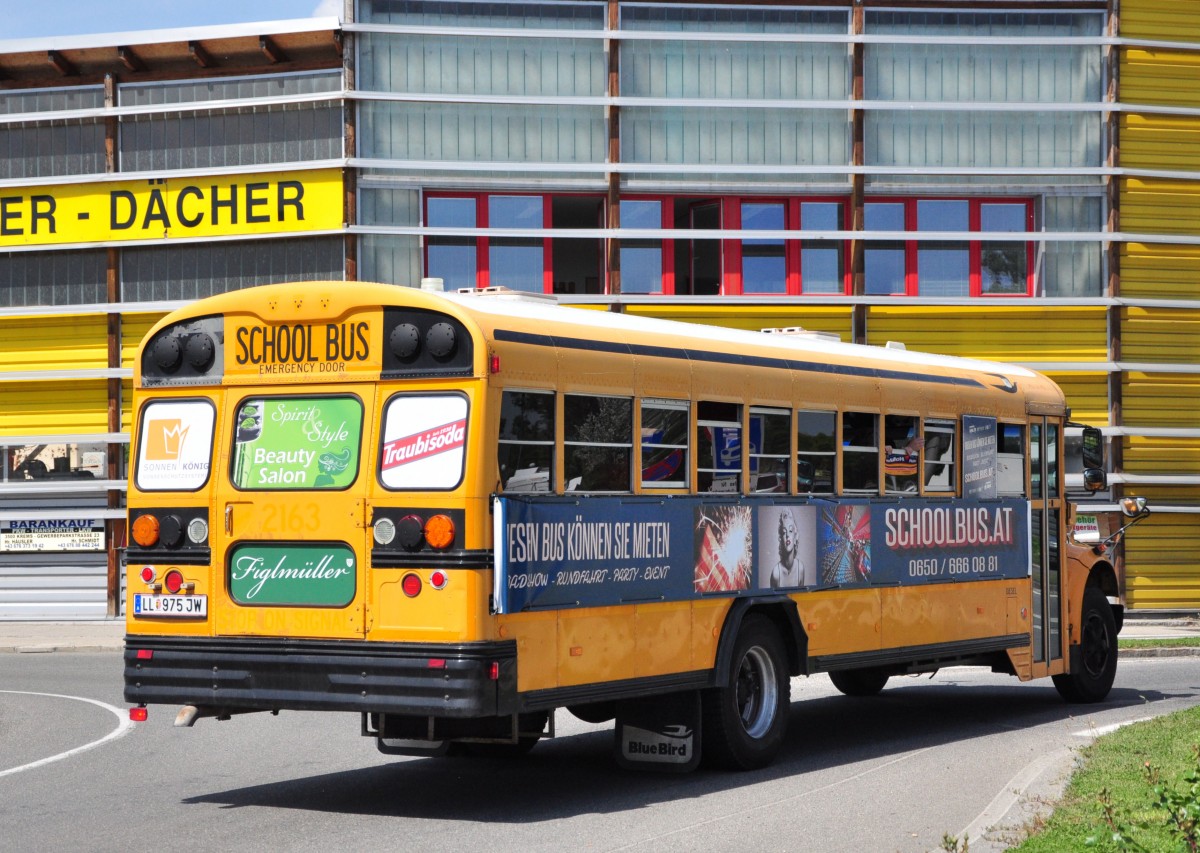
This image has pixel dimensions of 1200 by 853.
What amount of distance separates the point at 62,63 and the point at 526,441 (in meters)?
22.1

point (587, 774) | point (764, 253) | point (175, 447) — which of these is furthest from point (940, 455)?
point (764, 253)

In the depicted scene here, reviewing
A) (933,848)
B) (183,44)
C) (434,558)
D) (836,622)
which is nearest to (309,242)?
(183,44)

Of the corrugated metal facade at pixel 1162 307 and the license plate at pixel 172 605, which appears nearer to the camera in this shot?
the license plate at pixel 172 605

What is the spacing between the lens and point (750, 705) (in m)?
11.9

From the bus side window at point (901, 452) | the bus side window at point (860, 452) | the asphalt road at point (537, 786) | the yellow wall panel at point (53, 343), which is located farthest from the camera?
the yellow wall panel at point (53, 343)

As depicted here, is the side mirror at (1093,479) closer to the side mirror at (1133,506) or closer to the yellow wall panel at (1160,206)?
the side mirror at (1133,506)

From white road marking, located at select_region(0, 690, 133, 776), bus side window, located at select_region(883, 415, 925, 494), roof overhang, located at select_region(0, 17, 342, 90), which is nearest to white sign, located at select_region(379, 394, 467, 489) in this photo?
white road marking, located at select_region(0, 690, 133, 776)

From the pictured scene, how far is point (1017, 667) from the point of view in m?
15.0

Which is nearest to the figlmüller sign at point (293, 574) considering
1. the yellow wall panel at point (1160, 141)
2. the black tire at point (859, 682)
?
the black tire at point (859, 682)

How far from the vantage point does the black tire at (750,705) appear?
37.4 ft

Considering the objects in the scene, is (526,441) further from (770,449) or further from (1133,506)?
(1133,506)

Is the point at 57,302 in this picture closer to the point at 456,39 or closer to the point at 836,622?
the point at 456,39

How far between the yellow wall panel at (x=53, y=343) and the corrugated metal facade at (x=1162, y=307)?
1724 cm

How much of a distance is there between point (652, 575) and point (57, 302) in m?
21.3
